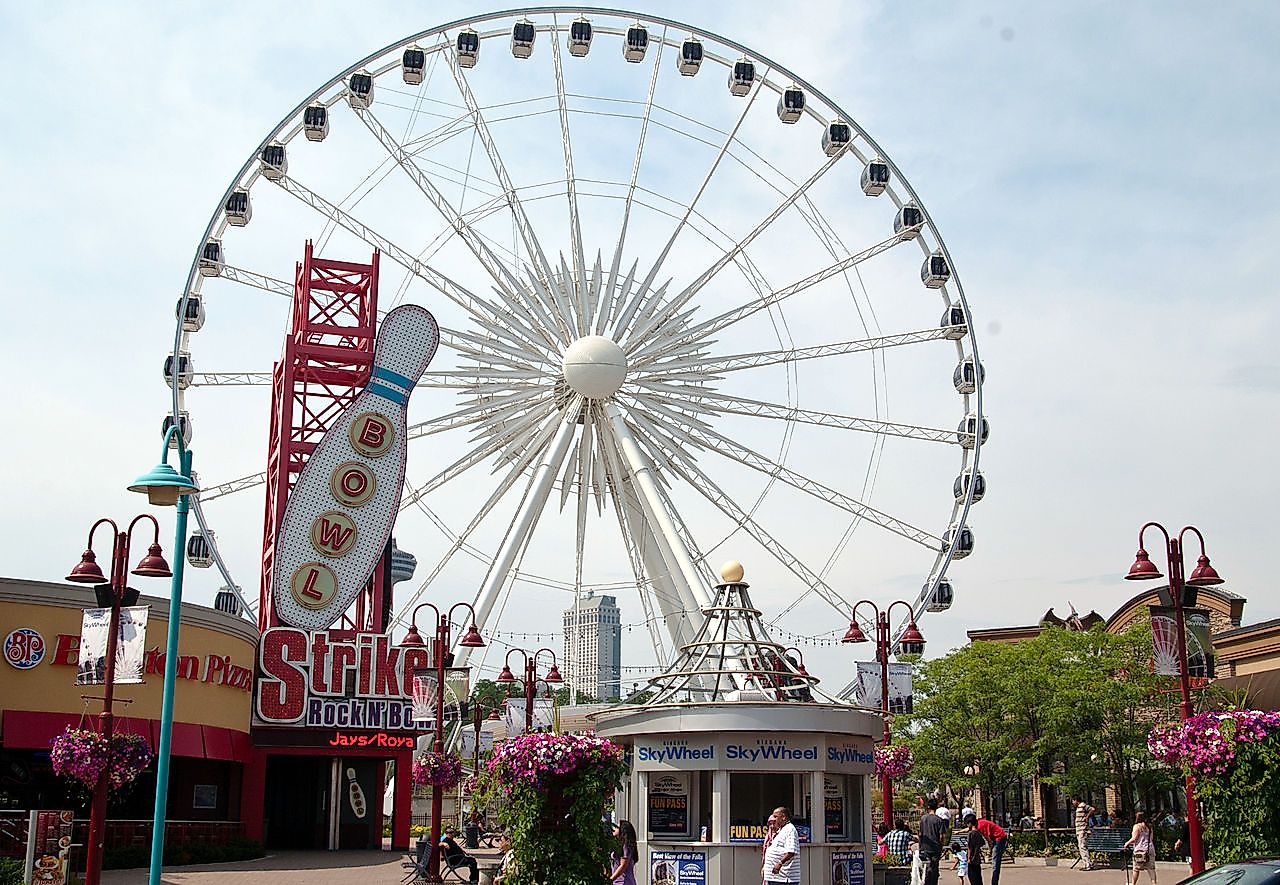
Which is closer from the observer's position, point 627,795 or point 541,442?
point 627,795

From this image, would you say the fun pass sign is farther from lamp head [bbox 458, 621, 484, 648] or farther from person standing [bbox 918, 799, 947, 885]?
person standing [bbox 918, 799, 947, 885]

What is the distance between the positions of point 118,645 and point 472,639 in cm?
1065

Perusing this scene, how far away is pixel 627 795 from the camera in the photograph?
20.6 metres

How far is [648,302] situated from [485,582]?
8044 mm

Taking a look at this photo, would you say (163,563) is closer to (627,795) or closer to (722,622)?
(627,795)

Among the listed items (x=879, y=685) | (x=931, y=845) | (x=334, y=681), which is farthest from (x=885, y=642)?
(x=334, y=681)

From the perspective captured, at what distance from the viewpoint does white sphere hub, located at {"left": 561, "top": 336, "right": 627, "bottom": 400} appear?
32656 mm

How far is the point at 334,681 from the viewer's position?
33.7 metres

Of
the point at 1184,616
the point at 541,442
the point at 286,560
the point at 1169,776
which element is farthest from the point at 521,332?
the point at 1169,776

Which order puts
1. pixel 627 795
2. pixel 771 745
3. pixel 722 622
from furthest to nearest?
pixel 722 622 → pixel 627 795 → pixel 771 745

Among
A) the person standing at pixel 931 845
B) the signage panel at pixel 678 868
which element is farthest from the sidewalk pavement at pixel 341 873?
the signage panel at pixel 678 868

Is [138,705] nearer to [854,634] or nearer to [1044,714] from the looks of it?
[854,634]

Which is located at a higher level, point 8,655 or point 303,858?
point 8,655

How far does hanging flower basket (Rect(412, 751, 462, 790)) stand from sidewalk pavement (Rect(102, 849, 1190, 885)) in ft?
6.15
